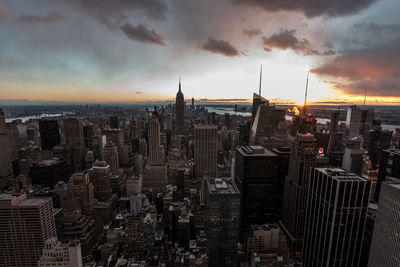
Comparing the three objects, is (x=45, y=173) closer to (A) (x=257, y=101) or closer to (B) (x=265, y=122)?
(B) (x=265, y=122)

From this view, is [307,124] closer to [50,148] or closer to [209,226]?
[209,226]

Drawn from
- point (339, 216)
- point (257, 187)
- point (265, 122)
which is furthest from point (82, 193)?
point (265, 122)

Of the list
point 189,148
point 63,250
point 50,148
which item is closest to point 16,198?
point 63,250

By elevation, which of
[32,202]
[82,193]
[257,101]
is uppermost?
[257,101]

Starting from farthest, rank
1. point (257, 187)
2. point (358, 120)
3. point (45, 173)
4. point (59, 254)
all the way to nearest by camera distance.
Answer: point (358, 120)
point (45, 173)
point (257, 187)
point (59, 254)

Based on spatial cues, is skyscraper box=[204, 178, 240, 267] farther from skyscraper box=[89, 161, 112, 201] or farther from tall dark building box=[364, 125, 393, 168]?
tall dark building box=[364, 125, 393, 168]

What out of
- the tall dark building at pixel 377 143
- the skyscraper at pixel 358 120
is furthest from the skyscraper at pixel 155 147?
the skyscraper at pixel 358 120

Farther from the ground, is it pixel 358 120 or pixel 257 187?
pixel 358 120
